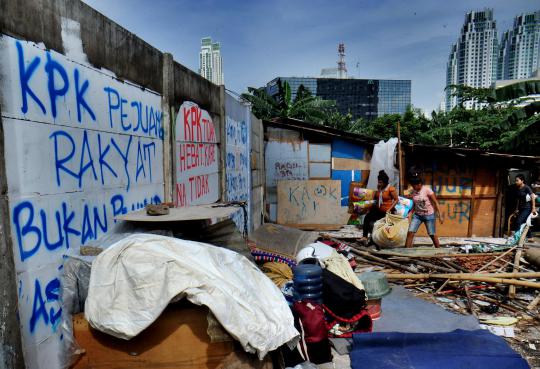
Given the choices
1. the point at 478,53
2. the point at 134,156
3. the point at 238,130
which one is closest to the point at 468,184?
the point at 238,130

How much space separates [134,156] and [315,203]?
30.0 feet

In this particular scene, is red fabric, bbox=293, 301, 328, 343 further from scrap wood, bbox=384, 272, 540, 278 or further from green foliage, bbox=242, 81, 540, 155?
green foliage, bbox=242, 81, 540, 155

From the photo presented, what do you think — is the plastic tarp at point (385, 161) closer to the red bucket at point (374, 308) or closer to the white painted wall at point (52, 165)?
the red bucket at point (374, 308)

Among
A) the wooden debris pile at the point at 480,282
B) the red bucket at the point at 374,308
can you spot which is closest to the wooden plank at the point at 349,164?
the wooden debris pile at the point at 480,282

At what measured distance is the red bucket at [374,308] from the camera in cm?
498

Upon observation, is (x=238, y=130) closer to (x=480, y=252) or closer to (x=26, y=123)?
(x=480, y=252)

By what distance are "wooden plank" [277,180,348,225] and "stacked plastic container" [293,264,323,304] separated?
25.9 ft

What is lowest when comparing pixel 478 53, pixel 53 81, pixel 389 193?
pixel 389 193

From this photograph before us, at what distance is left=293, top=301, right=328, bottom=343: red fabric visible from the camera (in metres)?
3.79

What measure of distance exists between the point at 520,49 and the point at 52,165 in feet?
413

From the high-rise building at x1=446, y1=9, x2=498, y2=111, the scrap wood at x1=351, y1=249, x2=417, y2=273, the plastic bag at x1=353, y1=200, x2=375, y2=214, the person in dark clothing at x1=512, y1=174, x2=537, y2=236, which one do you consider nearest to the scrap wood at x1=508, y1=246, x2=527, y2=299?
the scrap wood at x1=351, y1=249, x2=417, y2=273

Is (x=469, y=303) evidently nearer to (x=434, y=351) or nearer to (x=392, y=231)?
(x=434, y=351)

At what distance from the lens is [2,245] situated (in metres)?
2.21

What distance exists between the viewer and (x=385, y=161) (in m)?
11.7
